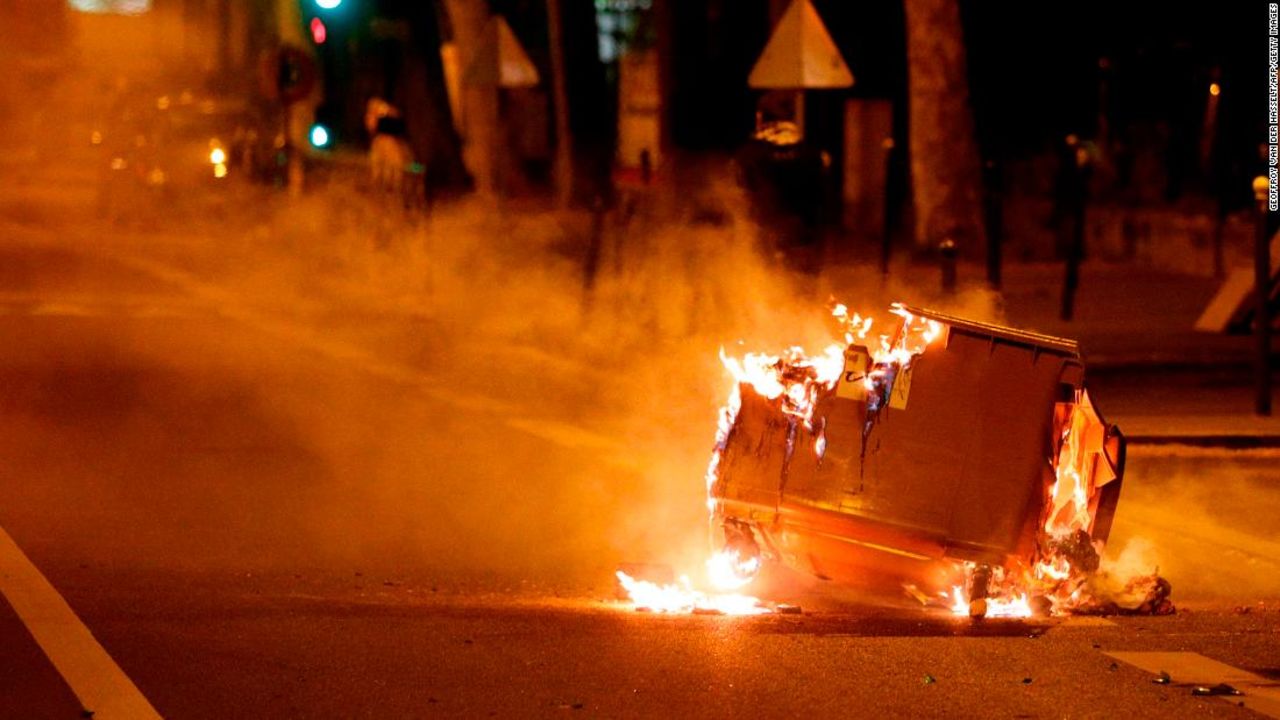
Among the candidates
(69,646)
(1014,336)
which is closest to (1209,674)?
(1014,336)

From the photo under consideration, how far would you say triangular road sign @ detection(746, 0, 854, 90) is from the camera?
54.3ft

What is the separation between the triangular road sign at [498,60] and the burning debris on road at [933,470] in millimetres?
14684

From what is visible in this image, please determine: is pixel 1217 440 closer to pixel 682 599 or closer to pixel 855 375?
pixel 855 375

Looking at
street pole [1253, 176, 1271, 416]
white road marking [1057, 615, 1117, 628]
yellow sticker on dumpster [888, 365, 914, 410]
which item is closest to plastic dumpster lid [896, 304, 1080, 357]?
yellow sticker on dumpster [888, 365, 914, 410]

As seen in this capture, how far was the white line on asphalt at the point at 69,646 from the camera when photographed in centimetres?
614

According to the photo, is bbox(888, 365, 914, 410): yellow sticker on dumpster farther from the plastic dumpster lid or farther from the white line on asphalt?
the white line on asphalt

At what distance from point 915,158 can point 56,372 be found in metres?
11.9

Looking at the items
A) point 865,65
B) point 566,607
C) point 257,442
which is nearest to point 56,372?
point 257,442

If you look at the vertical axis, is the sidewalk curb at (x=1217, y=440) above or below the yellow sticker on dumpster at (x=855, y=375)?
below

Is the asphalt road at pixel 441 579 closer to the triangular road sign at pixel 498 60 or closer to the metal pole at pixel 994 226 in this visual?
the metal pole at pixel 994 226

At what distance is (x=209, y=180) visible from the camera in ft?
115

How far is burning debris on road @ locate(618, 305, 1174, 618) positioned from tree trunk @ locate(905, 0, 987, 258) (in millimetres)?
15321

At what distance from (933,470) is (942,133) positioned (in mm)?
16089

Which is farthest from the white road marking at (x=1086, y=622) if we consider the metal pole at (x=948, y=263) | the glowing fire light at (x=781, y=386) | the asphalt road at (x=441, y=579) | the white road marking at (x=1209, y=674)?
the metal pole at (x=948, y=263)
